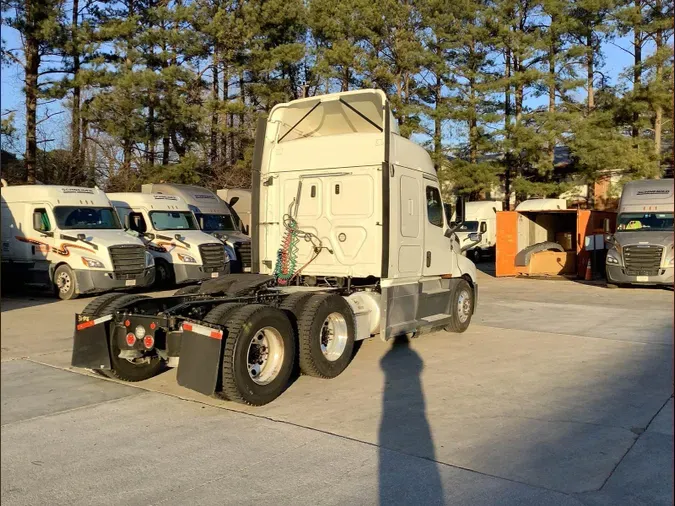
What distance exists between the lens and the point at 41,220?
A: 15.2 metres

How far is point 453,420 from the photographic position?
5781 millimetres

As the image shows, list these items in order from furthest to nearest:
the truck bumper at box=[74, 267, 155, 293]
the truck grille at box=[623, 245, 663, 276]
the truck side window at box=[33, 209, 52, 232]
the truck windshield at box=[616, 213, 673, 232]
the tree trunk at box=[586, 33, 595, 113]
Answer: the tree trunk at box=[586, 33, 595, 113] → the truck windshield at box=[616, 213, 673, 232] → the truck grille at box=[623, 245, 663, 276] → the truck side window at box=[33, 209, 52, 232] → the truck bumper at box=[74, 267, 155, 293]

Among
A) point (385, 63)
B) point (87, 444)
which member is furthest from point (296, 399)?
point (385, 63)

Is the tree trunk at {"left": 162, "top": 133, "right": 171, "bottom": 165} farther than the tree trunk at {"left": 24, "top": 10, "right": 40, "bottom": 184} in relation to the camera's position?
Yes

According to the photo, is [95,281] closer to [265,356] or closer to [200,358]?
[265,356]

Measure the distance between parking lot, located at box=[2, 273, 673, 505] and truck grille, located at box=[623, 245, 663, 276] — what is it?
844 centimetres

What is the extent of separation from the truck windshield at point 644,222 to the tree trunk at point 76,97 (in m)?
20.6

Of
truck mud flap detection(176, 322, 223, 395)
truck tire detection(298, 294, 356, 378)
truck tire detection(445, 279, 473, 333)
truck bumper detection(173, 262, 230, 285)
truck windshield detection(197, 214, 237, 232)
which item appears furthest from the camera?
truck windshield detection(197, 214, 237, 232)

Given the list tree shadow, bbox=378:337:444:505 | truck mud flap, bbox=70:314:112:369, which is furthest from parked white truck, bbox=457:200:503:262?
truck mud flap, bbox=70:314:112:369

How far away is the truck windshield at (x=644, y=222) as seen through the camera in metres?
17.4

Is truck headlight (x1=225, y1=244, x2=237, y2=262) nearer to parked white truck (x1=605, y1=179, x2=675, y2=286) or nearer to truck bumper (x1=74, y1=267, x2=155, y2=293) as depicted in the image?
truck bumper (x1=74, y1=267, x2=155, y2=293)

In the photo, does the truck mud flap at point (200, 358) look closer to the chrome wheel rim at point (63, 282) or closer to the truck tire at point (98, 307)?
the truck tire at point (98, 307)

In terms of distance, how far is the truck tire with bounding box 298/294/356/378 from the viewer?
695 cm

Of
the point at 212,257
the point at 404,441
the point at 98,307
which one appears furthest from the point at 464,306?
the point at 212,257
